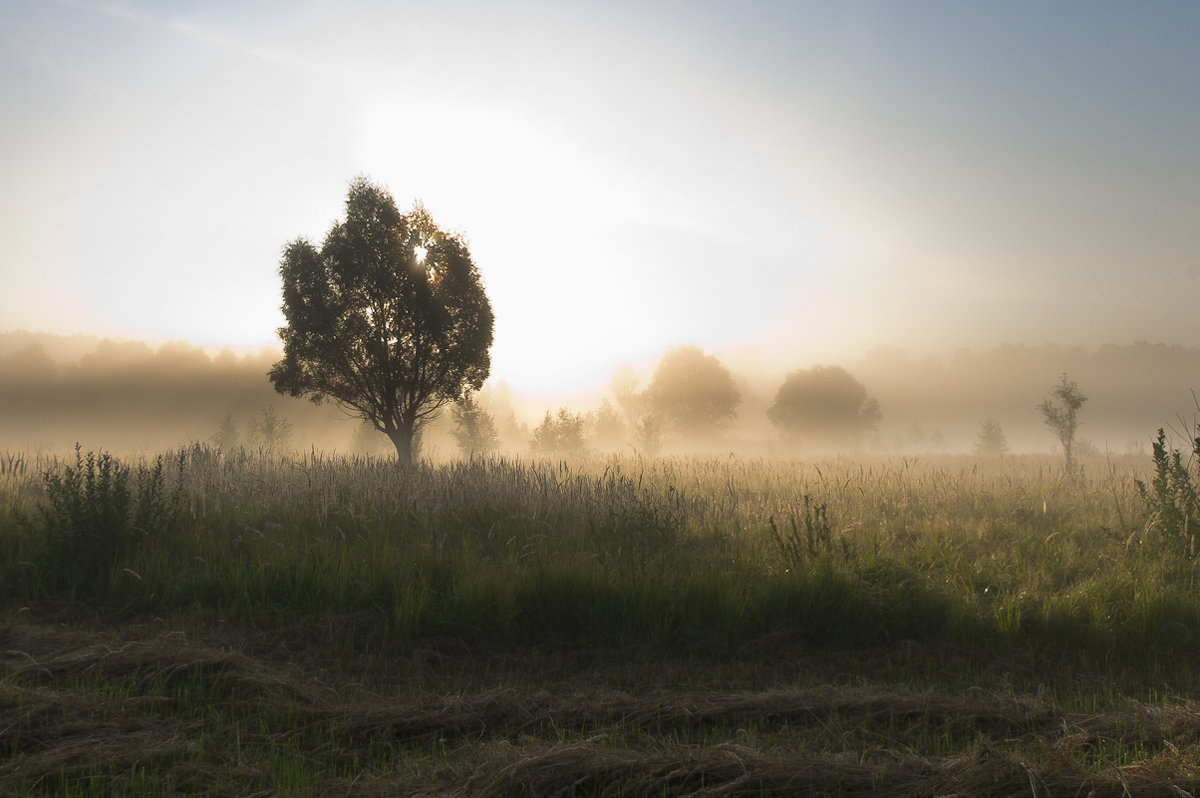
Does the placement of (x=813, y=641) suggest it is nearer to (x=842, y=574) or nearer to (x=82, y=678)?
(x=842, y=574)

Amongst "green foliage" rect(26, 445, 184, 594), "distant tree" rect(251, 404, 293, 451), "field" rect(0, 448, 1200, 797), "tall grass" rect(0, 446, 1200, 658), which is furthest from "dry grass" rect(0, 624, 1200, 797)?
"distant tree" rect(251, 404, 293, 451)

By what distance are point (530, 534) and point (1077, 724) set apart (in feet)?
16.7

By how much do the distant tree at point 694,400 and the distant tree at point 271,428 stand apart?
1444 inches

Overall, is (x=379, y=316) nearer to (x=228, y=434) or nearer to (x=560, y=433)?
(x=560, y=433)

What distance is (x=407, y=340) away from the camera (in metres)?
20.2

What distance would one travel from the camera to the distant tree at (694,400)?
64.1m

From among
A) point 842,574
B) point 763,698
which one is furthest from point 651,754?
point 842,574

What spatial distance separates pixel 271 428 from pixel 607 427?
34710mm

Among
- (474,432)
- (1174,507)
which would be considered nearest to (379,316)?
(1174,507)

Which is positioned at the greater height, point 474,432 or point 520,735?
point 474,432

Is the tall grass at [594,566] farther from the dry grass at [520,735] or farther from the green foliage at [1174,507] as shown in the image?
the dry grass at [520,735]

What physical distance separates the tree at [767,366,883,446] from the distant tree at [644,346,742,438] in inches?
473

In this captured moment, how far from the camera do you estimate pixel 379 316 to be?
20047 millimetres

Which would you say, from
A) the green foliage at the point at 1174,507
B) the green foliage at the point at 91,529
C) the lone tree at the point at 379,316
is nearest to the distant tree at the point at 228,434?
the lone tree at the point at 379,316
